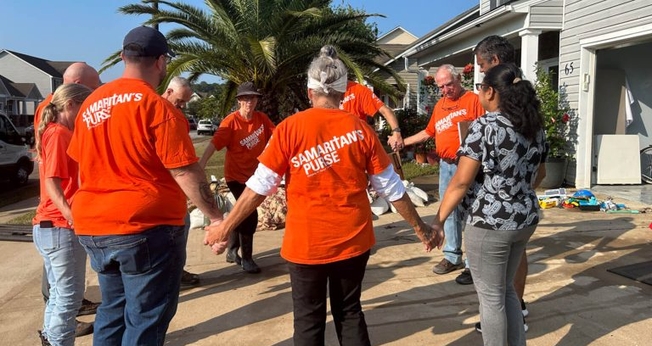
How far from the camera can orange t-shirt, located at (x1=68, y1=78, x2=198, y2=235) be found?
2.28 metres

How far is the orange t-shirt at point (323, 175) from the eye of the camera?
249 centimetres

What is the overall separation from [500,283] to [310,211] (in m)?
1.08

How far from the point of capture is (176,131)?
230 centimetres

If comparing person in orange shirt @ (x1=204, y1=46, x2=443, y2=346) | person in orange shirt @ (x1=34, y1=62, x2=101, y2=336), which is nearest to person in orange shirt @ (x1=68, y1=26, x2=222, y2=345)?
person in orange shirt @ (x1=204, y1=46, x2=443, y2=346)

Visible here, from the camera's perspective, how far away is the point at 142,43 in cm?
237

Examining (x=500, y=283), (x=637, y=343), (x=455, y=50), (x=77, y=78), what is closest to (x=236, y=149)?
(x=77, y=78)

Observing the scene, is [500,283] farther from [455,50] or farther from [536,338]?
[455,50]

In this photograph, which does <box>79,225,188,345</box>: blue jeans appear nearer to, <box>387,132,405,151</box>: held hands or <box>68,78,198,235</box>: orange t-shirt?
<box>68,78,198,235</box>: orange t-shirt

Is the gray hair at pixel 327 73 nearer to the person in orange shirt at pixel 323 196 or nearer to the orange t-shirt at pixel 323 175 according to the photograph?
the person in orange shirt at pixel 323 196

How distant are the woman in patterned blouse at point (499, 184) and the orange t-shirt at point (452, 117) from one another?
1.61 m

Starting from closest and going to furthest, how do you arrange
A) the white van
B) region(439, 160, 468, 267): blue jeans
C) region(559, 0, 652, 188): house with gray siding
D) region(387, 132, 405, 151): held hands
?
region(439, 160, 468, 267): blue jeans → region(387, 132, 405, 151): held hands → region(559, 0, 652, 188): house with gray siding → the white van

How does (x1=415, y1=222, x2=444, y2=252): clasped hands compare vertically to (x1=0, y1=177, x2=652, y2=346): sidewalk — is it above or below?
above

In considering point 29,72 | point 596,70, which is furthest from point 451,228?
point 29,72

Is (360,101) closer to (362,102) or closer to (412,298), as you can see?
(362,102)
